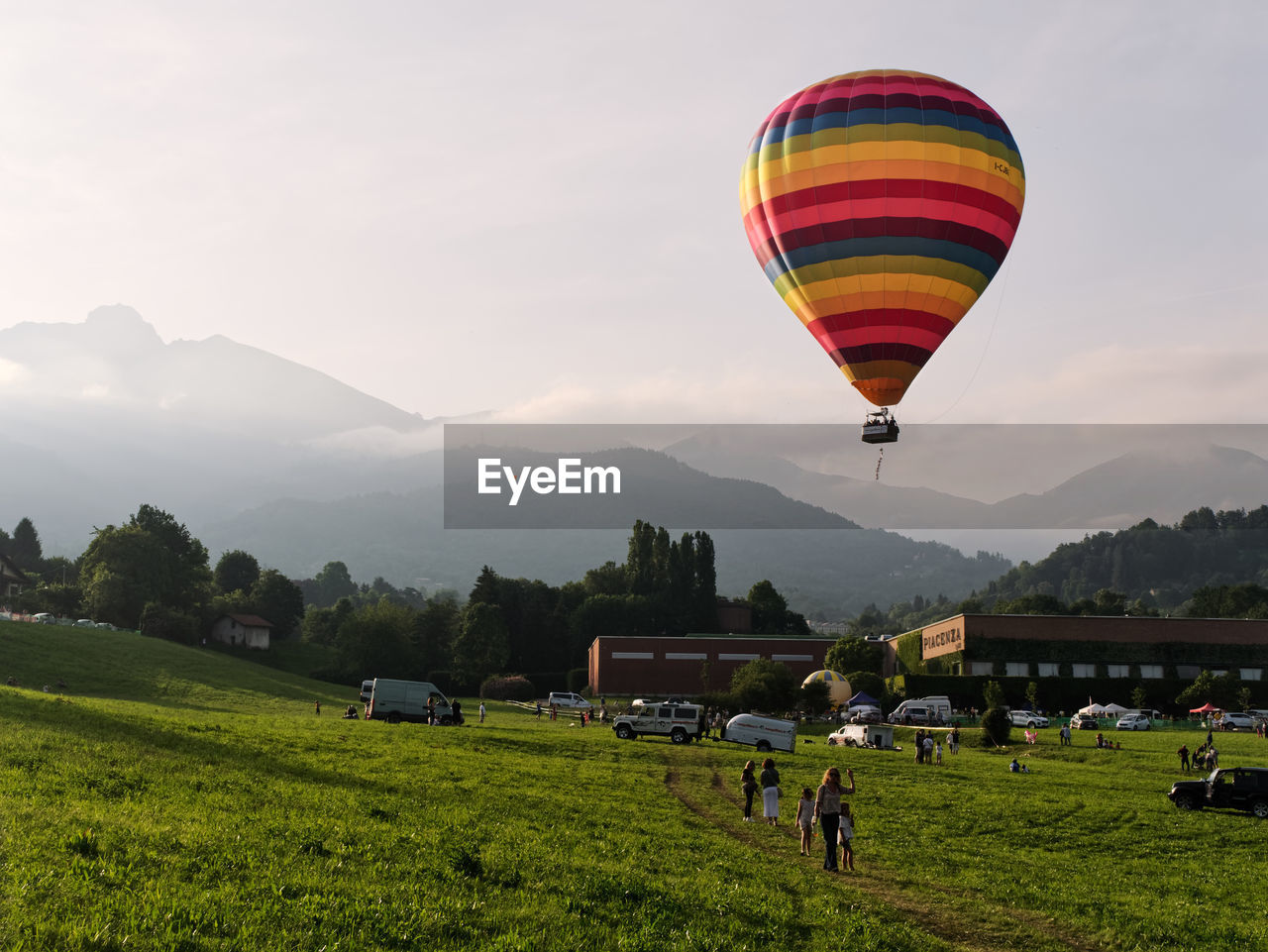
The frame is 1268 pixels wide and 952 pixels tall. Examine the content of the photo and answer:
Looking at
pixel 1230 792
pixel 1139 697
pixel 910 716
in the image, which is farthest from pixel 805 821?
pixel 1139 697

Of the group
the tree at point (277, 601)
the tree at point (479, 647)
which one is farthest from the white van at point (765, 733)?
the tree at point (277, 601)

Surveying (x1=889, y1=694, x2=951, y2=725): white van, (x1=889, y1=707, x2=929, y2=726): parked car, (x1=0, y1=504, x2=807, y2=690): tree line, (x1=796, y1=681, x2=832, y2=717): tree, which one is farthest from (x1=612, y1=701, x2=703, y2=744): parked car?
(x1=0, y1=504, x2=807, y2=690): tree line

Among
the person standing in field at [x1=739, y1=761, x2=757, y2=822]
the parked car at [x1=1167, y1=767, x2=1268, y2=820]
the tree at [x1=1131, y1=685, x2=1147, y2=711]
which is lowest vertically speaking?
the tree at [x1=1131, y1=685, x2=1147, y2=711]

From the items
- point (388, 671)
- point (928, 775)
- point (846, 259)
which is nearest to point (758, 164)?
point (846, 259)

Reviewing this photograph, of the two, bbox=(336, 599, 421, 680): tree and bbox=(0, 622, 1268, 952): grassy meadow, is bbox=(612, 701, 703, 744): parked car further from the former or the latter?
bbox=(336, 599, 421, 680): tree

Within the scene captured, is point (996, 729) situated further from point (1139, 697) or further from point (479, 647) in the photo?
point (479, 647)
